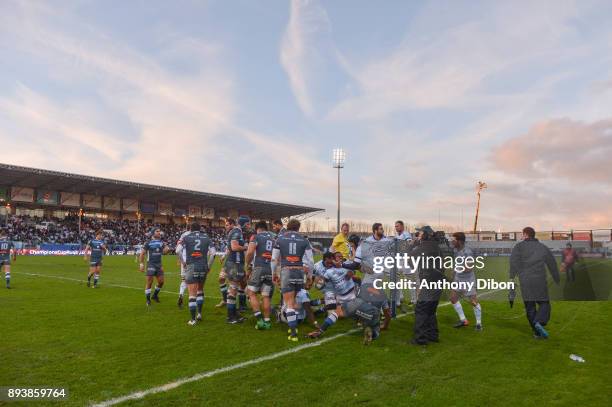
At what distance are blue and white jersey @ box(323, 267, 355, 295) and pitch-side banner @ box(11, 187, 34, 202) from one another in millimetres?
58634

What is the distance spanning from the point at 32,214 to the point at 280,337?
2394 inches

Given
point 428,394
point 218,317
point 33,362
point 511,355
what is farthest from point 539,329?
point 33,362

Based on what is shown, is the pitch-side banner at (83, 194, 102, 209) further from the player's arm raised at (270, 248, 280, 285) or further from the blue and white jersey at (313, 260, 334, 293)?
the blue and white jersey at (313, 260, 334, 293)

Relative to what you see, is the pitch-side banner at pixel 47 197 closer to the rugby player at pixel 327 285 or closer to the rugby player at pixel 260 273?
the rugby player at pixel 260 273

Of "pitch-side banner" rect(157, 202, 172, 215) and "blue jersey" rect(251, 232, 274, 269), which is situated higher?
"pitch-side banner" rect(157, 202, 172, 215)

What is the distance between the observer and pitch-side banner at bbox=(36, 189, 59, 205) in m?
55.7

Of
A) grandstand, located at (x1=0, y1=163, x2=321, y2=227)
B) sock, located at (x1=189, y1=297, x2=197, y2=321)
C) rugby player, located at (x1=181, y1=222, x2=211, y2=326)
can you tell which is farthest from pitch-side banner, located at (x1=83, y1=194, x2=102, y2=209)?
sock, located at (x1=189, y1=297, x2=197, y2=321)

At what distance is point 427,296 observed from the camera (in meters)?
8.05

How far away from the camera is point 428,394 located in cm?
531

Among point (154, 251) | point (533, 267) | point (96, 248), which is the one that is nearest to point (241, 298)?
point (154, 251)

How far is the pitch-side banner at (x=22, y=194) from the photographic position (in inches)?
2085

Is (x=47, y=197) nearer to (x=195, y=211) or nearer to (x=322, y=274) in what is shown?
(x=195, y=211)

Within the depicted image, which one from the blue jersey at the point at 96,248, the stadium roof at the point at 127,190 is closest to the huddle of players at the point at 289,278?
the blue jersey at the point at 96,248

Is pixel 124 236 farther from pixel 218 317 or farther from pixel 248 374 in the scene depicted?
pixel 248 374
